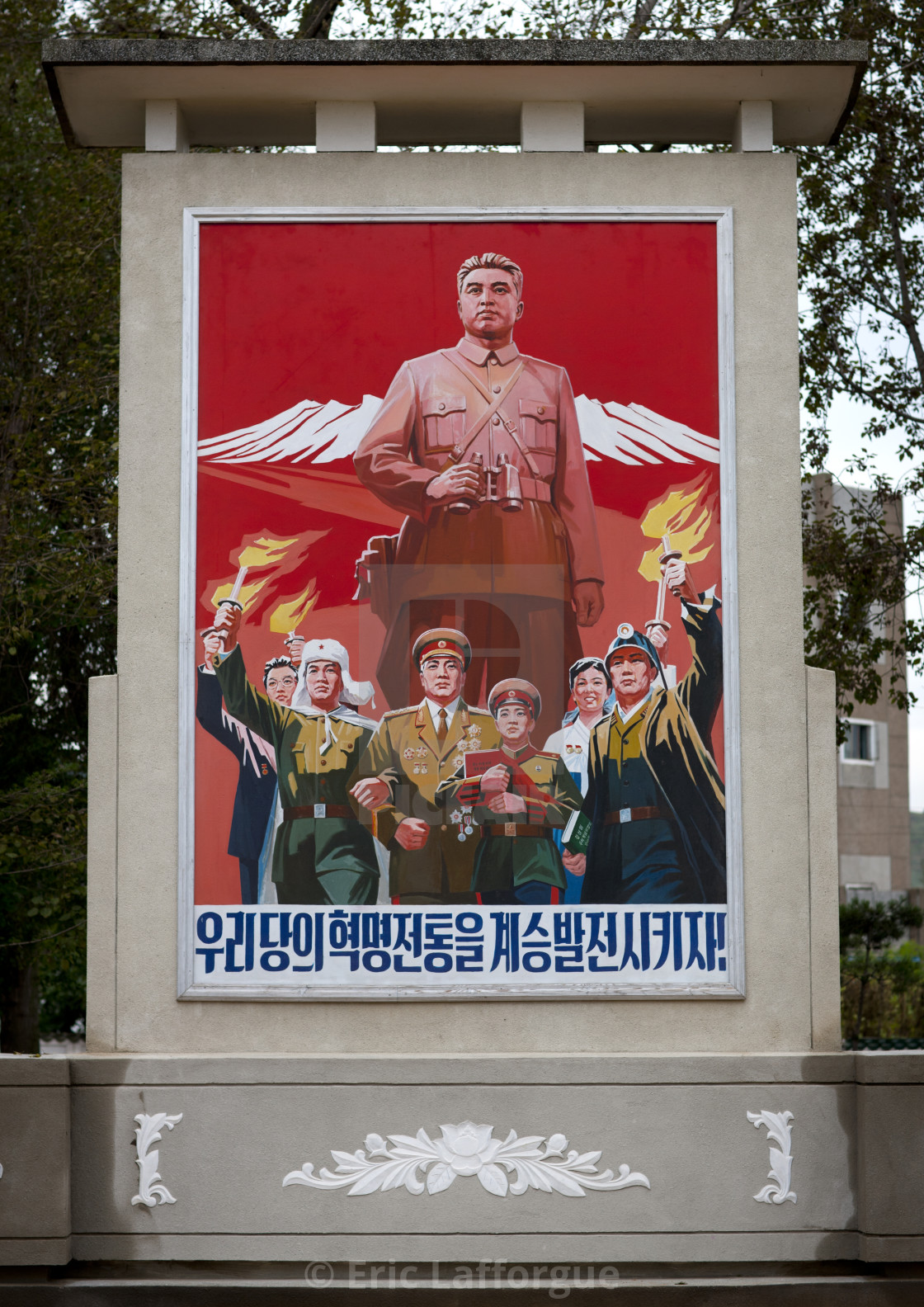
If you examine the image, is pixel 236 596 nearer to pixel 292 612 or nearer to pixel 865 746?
pixel 292 612

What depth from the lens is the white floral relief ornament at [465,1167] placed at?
5.62 m

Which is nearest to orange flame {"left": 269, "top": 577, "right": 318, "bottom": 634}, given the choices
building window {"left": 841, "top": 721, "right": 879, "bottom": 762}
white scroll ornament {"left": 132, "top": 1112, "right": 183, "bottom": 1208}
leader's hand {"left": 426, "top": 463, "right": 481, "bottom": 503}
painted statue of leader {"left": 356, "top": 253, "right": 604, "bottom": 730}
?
painted statue of leader {"left": 356, "top": 253, "right": 604, "bottom": 730}

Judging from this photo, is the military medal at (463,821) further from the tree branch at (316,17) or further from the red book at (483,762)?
the tree branch at (316,17)

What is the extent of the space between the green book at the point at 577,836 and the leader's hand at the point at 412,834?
23.7 inches

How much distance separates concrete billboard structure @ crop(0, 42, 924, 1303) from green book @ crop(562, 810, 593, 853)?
22mm

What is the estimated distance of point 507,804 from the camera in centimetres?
591

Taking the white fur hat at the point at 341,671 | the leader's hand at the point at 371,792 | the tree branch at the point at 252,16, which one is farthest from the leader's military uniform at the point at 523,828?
the tree branch at the point at 252,16

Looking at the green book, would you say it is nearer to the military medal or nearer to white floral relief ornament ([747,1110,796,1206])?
the military medal

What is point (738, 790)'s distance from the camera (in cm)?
594

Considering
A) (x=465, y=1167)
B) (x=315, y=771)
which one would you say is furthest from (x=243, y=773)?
(x=465, y=1167)

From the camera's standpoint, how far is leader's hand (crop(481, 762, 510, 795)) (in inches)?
233

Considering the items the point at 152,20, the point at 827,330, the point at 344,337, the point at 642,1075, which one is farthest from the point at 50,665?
the point at 642,1075

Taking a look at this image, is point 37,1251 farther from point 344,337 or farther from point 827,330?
point 827,330

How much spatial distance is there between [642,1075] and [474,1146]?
29.8 inches
